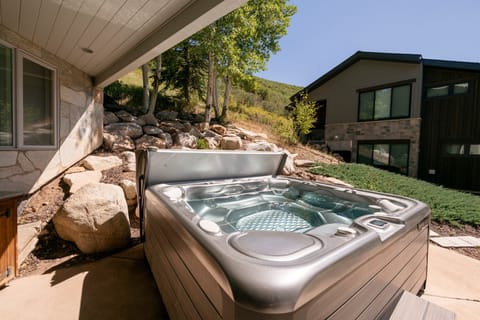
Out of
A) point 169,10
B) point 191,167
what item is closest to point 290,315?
point 191,167

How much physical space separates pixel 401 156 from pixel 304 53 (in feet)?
20.7

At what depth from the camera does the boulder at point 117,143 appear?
461 centimetres

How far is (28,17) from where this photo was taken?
7.27ft

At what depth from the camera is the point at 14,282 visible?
1.94 meters

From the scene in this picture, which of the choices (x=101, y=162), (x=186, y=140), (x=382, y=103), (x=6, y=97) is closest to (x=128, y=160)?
(x=101, y=162)

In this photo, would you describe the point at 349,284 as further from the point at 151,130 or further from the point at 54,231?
the point at 151,130

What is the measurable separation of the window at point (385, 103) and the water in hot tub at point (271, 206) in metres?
7.81

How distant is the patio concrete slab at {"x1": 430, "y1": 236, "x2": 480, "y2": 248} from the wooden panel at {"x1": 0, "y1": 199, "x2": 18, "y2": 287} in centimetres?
477

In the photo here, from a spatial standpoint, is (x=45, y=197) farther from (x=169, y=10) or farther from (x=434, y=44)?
(x=434, y=44)

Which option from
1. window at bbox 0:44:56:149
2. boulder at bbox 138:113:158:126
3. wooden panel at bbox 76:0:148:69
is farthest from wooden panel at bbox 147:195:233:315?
boulder at bbox 138:113:158:126

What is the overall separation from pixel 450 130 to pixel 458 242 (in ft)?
20.7

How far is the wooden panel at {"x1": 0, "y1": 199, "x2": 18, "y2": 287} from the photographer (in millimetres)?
1762

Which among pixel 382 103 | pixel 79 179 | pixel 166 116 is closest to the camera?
pixel 79 179

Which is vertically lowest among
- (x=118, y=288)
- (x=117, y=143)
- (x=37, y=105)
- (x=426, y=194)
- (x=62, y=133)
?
(x=118, y=288)
